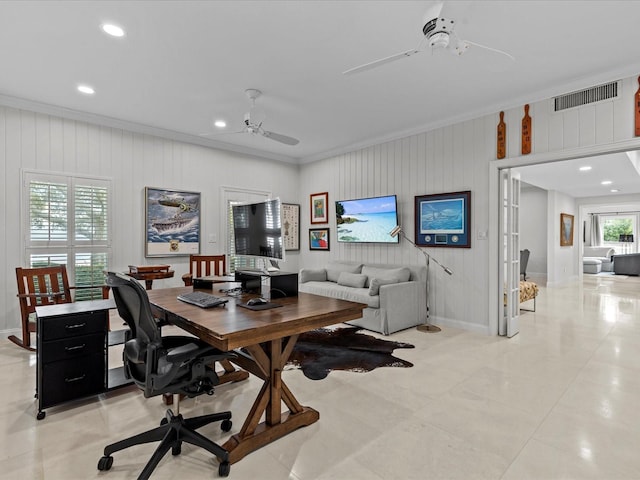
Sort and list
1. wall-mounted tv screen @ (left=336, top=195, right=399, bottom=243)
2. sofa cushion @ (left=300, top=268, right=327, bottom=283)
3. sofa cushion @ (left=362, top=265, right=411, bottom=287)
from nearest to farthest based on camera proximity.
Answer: sofa cushion @ (left=362, top=265, right=411, bottom=287) → wall-mounted tv screen @ (left=336, top=195, right=399, bottom=243) → sofa cushion @ (left=300, top=268, right=327, bottom=283)

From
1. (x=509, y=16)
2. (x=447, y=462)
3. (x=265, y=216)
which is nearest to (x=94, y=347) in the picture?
(x=265, y=216)

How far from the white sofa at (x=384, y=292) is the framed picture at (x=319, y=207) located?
132cm

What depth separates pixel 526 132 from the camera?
3.90m

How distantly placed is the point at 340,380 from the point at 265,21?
293cm

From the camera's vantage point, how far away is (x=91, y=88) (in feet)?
12.2

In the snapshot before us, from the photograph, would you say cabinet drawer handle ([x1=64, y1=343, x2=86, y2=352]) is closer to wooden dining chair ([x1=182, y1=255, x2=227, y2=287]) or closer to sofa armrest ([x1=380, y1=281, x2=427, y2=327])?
wooden dining chair ([x1=182, y1=255, x2=227, y2=287])

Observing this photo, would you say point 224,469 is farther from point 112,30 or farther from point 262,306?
point 112,30

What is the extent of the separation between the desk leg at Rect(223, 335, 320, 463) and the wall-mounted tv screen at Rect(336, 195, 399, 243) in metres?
3.48

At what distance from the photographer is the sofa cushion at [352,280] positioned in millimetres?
4961

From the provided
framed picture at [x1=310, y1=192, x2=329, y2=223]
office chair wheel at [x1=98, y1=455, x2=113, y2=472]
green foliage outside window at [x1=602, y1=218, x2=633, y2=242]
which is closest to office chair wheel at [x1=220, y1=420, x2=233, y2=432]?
office chair wheel at [x1=98, y1=455, x2=113, y2=472]

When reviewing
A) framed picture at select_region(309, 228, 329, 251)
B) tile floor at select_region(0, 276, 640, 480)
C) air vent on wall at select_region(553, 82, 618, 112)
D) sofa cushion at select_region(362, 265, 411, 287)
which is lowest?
tile floor at select_region(0, 276, 640, 480)

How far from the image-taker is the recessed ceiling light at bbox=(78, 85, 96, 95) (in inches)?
145

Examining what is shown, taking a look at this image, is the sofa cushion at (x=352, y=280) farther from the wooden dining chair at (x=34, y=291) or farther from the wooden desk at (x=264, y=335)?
the wooden dining chair at (x=34, y=291)

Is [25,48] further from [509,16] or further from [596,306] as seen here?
[596,306]
